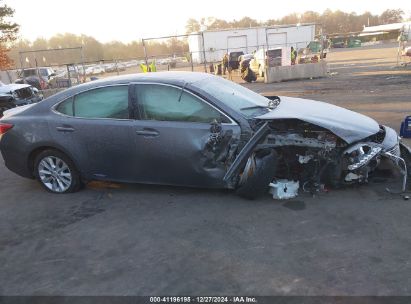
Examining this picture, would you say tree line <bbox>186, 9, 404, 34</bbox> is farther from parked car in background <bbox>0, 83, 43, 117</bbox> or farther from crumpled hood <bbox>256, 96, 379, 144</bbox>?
crumpled hood <bbox>256, 96, 379, 144</bbox>

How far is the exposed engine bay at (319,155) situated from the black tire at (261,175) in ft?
0.17

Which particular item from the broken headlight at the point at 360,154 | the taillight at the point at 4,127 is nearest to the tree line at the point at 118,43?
the taillight at the point at 4,127

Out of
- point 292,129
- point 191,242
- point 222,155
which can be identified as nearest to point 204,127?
point 222,155

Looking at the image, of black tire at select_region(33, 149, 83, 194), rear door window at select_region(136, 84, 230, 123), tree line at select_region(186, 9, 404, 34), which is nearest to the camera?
rear door window at select_region(136, 84, 230, 123)

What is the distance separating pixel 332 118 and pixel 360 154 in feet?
1.80

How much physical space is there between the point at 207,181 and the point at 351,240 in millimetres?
1778

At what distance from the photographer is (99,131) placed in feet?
16.8

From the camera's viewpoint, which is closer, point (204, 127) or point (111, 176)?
point (204, 127)

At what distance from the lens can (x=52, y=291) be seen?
3.28m

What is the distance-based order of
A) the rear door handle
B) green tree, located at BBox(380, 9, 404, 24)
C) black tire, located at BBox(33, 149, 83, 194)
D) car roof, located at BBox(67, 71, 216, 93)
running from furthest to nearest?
green tree, located at BBox(380, 9, 404, 24)
black tire, located at BBox(33, 149, 83, 194)
the rear door handle
car roof, located at BBox(67, 71, 216, 93)

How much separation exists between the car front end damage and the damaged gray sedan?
1 cm

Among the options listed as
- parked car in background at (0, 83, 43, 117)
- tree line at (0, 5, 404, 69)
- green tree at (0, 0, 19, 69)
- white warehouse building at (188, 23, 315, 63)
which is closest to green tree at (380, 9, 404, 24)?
tree line at (0, 5, 404, 69)

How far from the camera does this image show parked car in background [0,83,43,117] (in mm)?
13867

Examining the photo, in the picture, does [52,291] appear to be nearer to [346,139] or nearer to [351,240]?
[351,240]
